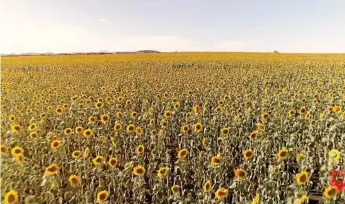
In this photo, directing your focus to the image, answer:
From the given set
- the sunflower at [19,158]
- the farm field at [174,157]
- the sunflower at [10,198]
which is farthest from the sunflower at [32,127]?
the sunflower at [10,198]

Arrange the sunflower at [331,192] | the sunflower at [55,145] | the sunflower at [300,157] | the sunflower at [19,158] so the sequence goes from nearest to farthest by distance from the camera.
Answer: the sunflower at [331,192]
the sunflower at [19,158]
the sunflower at [300,157]
the sunflower at [55,145]

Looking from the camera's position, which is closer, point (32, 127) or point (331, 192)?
point (331, 192)

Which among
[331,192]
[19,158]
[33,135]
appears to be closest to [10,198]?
[19,158]

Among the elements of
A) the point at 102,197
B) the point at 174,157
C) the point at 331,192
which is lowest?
the point at 174,157

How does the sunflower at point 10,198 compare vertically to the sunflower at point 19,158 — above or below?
below

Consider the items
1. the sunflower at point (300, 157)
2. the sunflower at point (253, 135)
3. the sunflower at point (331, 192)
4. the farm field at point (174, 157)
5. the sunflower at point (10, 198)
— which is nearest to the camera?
the sunflower at point (331, 192)

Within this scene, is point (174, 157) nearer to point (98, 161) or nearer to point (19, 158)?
point (98, 161)

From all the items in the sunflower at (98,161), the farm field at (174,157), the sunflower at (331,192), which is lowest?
the farm field at (174,157)

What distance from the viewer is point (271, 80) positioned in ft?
59.0

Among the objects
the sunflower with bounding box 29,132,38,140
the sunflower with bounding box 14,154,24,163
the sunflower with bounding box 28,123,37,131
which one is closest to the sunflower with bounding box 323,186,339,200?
the sunflower with bounding box 14,154,24,163

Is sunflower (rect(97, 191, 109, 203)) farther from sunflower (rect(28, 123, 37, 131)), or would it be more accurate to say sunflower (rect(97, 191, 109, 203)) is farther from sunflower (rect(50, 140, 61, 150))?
sunflower (rect(28, 123, 37, 131))

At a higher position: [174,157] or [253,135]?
[253,135]

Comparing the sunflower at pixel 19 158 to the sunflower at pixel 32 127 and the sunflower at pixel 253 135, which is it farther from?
the sunflower at pixel 253 135

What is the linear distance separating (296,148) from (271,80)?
456 inches
